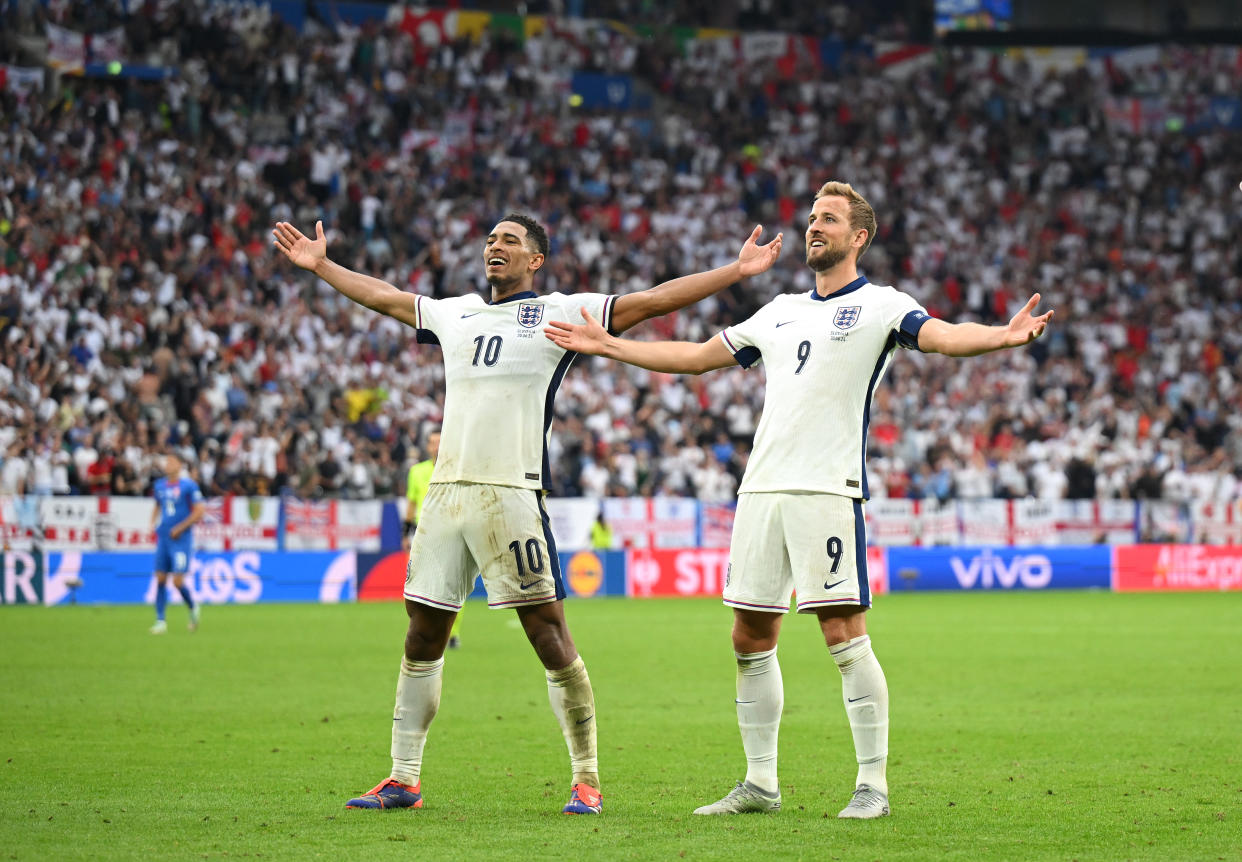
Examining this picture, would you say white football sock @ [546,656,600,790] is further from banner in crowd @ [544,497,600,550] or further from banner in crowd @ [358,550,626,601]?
banner in crowd @ [544,497,600,550]

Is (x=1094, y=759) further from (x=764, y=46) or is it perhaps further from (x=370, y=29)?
(x=764, y=46)

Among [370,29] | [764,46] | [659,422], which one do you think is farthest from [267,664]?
[764,46]

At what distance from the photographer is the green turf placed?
259 inches

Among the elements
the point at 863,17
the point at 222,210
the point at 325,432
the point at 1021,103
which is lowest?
the point at 325,432

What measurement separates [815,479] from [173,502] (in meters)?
14.0

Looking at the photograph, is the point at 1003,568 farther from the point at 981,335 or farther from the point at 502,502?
the point at 981,335

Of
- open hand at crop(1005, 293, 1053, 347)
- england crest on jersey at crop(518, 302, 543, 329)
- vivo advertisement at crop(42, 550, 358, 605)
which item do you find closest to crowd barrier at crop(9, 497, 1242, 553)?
vivo advertisement at crop(42, 550, 358, 605)

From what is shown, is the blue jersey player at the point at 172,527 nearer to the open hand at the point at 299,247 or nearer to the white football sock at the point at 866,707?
the open hand at the point at 299,247

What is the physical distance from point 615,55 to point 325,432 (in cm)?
1629

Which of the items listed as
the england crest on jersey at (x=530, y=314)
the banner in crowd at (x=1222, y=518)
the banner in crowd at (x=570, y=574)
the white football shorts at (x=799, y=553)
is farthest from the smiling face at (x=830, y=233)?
the banner in crowd at (x=1222, y=518)

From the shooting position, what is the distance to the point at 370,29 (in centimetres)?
3688

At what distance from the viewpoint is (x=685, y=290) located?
738cm

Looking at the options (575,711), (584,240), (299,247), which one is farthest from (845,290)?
(584,240)

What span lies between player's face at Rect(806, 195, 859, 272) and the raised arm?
2.00 metres
